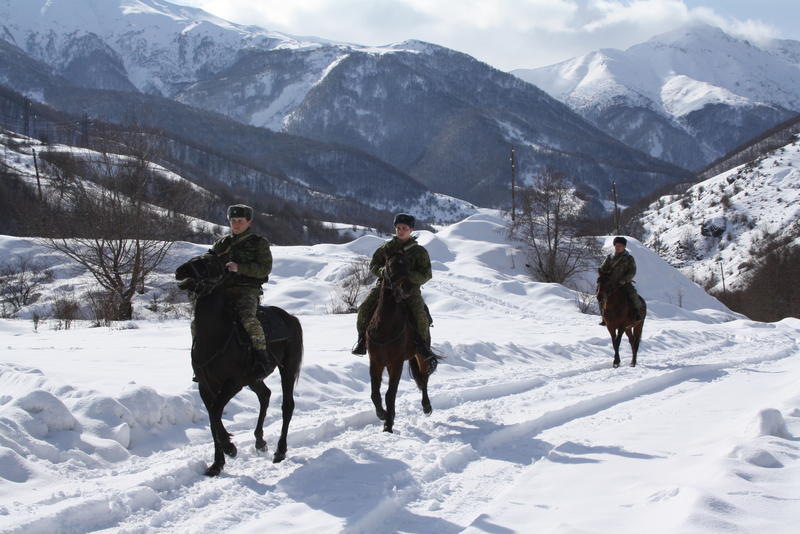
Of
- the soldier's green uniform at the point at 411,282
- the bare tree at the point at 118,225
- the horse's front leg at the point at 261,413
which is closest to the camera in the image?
the horse's front leg at the point at 261,413

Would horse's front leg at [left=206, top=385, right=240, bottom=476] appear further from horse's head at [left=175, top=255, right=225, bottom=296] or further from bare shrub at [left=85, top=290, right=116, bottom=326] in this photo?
bare shrub at [left=85, top=290, right=116, bottom=326]

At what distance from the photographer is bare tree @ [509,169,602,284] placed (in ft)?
124

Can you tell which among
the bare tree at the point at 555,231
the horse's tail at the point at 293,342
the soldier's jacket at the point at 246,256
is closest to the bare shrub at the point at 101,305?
the horse's tail at the point at 293,342

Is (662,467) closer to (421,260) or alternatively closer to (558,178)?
(421,260)

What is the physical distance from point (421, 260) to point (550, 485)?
11.7ft

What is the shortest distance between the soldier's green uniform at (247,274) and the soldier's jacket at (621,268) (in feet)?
31.4

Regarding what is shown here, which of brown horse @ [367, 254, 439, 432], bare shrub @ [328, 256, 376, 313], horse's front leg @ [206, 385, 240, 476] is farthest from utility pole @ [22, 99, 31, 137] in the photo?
horse's front leg @ [206, 385, 240, 476]

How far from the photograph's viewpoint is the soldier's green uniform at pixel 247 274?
6.26m

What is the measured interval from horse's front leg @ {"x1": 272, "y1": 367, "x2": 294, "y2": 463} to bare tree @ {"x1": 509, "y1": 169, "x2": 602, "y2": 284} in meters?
32.5

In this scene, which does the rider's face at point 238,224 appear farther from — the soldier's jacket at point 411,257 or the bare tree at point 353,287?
the bare tree at point 353,287

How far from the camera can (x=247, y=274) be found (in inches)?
248

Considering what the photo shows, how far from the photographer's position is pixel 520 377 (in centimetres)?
1132

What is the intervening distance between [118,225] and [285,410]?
67.3 ft

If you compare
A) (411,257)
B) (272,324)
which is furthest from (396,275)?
(272,324)
